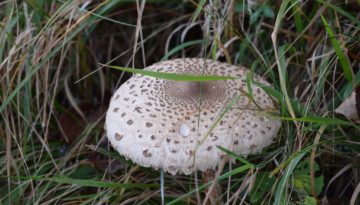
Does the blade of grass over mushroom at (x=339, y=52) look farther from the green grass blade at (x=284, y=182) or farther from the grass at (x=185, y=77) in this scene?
the green grass blade at (x=284, y=182)

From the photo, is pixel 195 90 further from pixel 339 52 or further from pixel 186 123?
pixel 339 52

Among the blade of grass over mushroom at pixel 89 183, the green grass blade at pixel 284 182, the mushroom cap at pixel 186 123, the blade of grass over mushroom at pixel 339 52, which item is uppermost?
the blade of grass over mushroom at pixel 339 52

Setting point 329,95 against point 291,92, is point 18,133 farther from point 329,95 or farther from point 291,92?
point 329,95

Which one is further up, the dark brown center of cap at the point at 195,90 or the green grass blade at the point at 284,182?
the dark brown center of cap at the point at 195,90

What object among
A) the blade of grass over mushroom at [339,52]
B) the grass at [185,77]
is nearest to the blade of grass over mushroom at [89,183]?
the grass at [185,77]

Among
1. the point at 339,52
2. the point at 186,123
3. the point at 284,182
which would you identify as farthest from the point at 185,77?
the point at 339,52

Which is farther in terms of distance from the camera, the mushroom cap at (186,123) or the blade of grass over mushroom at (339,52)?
the blade of grass over mushroom at (339,52)

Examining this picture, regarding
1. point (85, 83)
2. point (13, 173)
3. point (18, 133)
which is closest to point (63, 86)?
point (85, 83)
